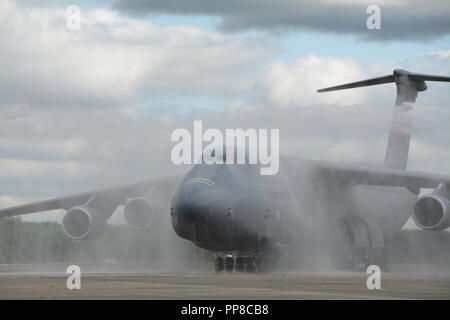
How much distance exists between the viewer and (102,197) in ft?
105

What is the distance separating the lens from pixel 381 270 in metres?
31.9

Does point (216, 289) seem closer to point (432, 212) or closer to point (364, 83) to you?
point (432, 212)

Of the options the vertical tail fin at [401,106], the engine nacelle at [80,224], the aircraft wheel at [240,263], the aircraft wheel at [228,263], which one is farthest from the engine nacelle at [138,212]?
the vertical tail fin at [401,106]

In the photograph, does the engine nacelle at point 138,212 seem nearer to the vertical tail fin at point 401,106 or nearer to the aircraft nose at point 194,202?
the aircraft nose at point 194,202

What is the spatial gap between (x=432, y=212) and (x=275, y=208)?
5661 mm

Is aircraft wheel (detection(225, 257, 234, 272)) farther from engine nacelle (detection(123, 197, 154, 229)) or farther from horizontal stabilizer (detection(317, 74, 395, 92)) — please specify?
horizontal stabilizer (detection(317, 74, 395, 92))

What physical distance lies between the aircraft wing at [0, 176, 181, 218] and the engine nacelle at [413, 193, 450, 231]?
847 centimetres

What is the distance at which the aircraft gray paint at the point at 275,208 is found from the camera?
26641mm

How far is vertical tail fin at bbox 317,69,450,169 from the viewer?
3553cm

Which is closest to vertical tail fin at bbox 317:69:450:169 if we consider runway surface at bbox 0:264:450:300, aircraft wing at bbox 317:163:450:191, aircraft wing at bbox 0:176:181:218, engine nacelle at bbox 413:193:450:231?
aircraft wing at bbox 317:163:450:191

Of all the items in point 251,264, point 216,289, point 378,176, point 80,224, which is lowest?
point 216,289

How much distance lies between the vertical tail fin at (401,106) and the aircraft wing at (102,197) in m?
7.93

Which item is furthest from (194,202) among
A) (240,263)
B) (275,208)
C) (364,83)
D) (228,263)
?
(364,83)
